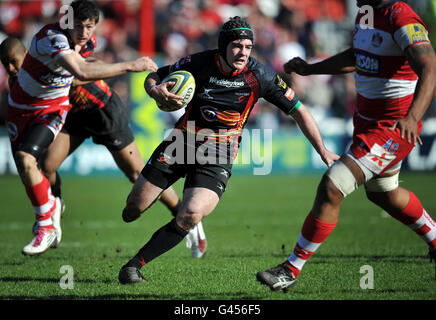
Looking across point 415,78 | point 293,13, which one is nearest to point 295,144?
point 293,13

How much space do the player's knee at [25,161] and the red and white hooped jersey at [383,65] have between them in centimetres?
351

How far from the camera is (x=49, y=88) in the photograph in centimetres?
685

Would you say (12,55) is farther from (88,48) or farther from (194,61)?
(194,61)

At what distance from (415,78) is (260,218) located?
19.3 ft

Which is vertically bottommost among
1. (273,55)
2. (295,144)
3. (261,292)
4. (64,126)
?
(295,144)

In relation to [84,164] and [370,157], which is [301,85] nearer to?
[84,164]

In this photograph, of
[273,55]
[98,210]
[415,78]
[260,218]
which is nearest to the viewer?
[415,78]

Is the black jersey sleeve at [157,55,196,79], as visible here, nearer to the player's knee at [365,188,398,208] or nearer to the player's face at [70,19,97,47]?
the player's face at [70,19,97,47]

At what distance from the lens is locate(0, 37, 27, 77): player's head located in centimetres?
718

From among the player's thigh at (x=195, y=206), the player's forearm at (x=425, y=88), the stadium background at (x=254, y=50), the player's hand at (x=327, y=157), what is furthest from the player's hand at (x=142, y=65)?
the stadium background at (x=254, y=50)

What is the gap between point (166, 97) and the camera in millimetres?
5387

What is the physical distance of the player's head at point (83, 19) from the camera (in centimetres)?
646

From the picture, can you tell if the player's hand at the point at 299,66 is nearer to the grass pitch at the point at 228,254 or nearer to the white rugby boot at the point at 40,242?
the grass pitch at the point at 228,254

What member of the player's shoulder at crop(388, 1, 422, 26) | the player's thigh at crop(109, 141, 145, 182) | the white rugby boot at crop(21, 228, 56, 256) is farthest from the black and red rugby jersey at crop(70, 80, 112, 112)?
the player's shoulder at crop(388, 1, 422, 26)
